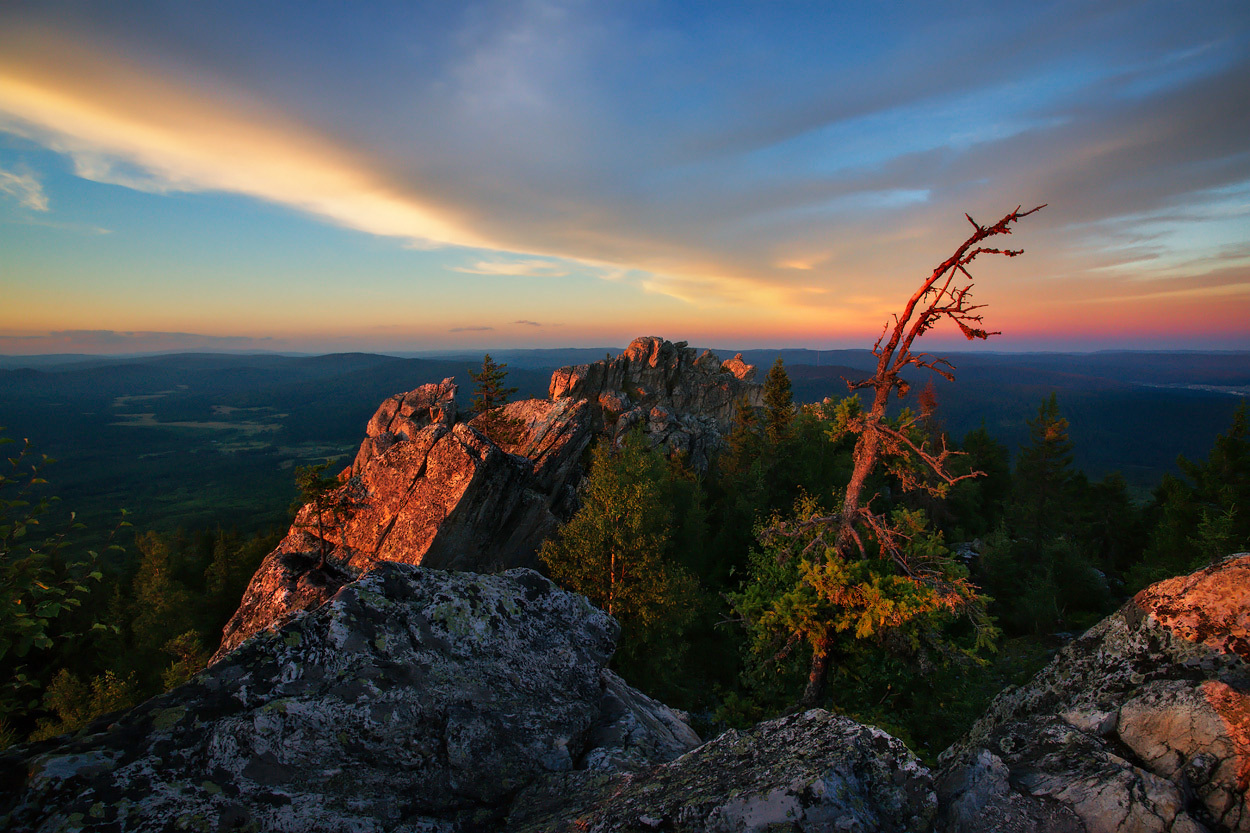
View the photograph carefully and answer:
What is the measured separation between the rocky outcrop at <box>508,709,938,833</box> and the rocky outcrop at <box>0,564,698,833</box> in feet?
3.69

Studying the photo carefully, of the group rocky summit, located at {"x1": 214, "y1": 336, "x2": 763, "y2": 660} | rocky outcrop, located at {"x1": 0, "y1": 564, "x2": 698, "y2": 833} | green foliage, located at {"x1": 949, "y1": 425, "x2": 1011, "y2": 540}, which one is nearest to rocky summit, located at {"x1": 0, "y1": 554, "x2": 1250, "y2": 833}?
rocky outcrop, located at {"x1": 0, "y1": 564, "x2": 698, "y2": 833}

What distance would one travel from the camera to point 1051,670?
818cm

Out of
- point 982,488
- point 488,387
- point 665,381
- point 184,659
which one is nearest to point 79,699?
point 184,659

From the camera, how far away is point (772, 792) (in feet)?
16.3

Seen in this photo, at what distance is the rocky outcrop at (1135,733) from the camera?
16.9 ft

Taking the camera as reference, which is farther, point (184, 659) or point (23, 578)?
point (184, 659)

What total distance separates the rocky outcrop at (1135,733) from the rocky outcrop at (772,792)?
864 millimetres

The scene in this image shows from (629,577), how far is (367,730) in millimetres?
16772

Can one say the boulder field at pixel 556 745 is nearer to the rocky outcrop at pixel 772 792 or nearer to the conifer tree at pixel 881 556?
the rocky outcrop at pixel 772 792

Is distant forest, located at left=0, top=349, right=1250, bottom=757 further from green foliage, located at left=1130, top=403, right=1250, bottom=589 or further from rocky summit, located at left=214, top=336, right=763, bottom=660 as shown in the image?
rocky summit, located at left=214, top=336, right=763, bottom=660

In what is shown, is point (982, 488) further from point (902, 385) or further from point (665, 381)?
point (902, 385)

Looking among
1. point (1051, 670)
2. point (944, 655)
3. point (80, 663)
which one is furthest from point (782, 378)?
point (80, 663)

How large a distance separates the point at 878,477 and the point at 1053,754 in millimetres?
32952

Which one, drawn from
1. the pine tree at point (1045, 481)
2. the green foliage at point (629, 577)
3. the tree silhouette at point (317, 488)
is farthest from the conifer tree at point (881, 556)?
the pine tree at point (1045, 481)
